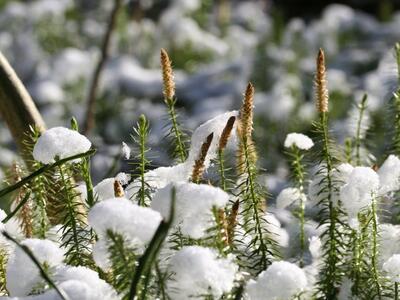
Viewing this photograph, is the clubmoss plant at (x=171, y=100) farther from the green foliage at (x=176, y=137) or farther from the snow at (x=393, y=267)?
the snow at (x=393, y=267)

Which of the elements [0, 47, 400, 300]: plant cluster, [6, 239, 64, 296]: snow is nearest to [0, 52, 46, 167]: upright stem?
[0, 47, 400, 300]: plant cluster

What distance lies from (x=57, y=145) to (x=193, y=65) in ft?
21.6

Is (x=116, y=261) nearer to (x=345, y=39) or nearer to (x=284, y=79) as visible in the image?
(x=284, y=79)

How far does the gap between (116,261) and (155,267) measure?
0.06 metres

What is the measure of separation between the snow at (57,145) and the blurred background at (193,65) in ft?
11.1

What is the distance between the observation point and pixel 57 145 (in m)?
1.25

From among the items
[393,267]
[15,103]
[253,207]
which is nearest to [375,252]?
[393,267]

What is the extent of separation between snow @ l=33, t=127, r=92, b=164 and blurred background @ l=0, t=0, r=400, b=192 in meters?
3.39

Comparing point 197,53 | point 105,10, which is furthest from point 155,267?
point 105,10

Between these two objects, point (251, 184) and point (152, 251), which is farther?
point (251, 184)

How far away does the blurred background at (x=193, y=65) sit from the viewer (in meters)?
5.85

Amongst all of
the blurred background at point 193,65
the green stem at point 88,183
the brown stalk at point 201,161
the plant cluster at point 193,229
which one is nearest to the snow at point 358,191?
the plant cluster at point 193,229

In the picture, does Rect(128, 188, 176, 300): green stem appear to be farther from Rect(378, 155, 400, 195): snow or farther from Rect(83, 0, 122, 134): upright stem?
Rect(83, 0, 122, 134): upright stem

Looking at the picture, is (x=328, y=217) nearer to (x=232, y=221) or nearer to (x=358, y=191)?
(x=358, y=191)
